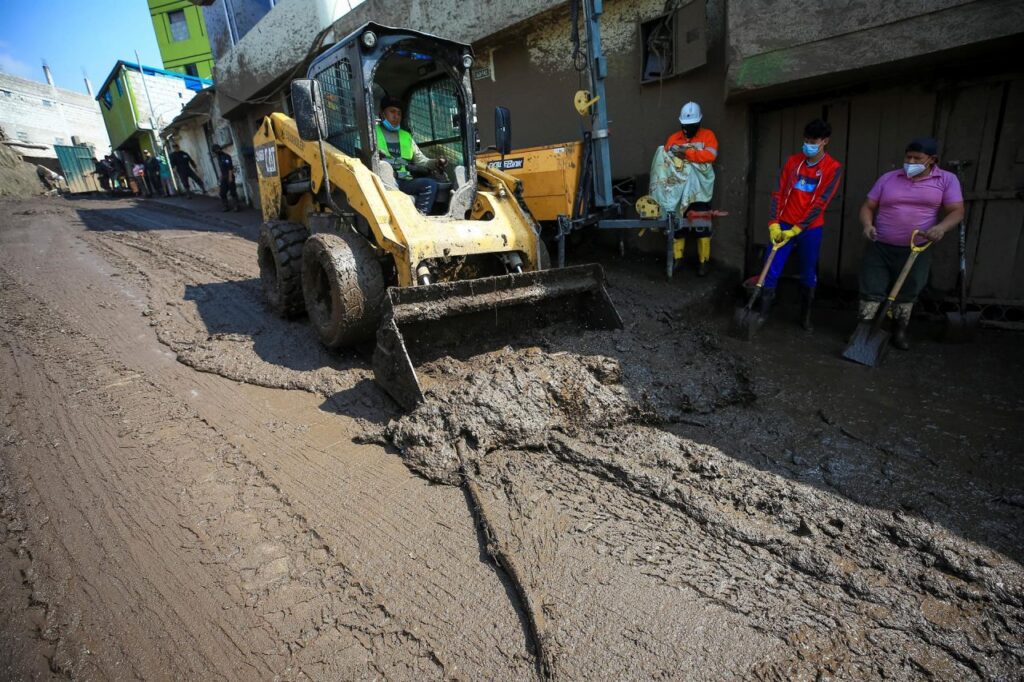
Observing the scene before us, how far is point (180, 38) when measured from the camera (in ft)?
88.4

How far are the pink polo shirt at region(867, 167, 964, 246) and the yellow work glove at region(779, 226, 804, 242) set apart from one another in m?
0.59

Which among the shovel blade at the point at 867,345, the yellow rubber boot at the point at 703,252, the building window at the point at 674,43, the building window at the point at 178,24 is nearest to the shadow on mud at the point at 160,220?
the building window at the point at 674,43

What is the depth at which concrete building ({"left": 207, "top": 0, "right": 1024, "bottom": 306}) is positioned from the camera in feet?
13.2

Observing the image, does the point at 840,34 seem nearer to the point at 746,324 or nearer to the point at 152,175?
the point at 746,324

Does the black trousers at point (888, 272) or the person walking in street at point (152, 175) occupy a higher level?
the person walking in street at point (152, 175)

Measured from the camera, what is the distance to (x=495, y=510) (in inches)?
92.0

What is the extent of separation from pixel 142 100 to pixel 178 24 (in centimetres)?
1015

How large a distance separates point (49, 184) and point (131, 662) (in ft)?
87.6

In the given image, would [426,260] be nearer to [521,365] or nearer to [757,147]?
[521,365]

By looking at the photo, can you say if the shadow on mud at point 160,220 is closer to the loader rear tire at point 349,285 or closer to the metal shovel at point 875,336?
the loader rear tire at point 349,285

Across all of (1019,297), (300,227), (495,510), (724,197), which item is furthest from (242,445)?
(1019,297)

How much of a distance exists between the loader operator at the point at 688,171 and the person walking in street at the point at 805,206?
0.81 metres

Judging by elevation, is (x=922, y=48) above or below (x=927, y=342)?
above

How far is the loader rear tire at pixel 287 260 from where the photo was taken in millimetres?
4586
